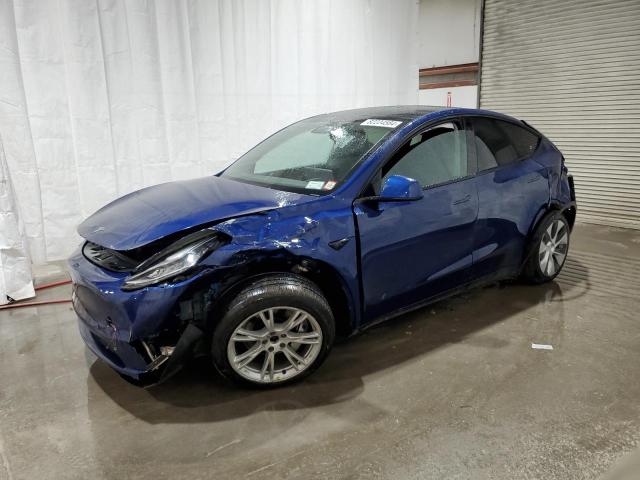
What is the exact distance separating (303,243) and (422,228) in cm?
68

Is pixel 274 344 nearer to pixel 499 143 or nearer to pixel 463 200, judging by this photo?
pixel 463 200

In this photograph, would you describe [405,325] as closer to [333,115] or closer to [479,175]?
[479,175]

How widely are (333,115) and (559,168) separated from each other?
158cm

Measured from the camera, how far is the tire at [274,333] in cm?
199

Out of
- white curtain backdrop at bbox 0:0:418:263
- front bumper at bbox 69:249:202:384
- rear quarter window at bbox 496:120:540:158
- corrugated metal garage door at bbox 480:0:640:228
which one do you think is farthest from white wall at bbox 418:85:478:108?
front bumper at bbox 69:249:202:384

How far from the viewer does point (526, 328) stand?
2801 mm

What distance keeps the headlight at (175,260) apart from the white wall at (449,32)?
768cm

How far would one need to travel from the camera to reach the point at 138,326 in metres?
1.85

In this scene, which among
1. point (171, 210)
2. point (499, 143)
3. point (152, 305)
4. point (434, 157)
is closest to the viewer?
point (152, 305)

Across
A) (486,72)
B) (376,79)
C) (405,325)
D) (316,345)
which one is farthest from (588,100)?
(316,345)

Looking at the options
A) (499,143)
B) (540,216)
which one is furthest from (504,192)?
(540,216)

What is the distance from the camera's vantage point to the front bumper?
1.85 m

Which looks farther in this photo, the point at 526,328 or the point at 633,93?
the point at 633,93

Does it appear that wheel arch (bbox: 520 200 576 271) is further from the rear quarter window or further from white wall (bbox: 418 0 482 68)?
white wall (bbox: 418 0 482 68)
